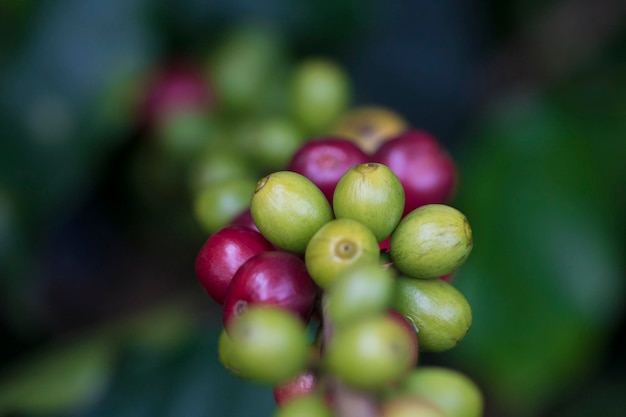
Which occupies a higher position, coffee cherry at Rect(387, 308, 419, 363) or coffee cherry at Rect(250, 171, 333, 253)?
coffee cherry at Rect(250, 171, 333, 253)

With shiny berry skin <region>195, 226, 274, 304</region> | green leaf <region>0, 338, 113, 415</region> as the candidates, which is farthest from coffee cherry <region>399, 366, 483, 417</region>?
green leaf <region>0, 338, 113, 415</region>

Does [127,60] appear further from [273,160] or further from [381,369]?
[381,369]

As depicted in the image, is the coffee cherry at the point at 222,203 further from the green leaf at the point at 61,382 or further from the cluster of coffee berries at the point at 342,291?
the green leaf at the point at 61,382

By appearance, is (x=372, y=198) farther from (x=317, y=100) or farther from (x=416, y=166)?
(x=317, y=100)

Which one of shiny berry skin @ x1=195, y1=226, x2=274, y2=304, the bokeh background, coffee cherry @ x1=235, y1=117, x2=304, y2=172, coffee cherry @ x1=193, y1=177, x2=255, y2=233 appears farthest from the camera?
the bokeh background

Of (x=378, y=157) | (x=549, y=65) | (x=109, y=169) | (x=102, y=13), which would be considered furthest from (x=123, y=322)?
(x=549, y=65)

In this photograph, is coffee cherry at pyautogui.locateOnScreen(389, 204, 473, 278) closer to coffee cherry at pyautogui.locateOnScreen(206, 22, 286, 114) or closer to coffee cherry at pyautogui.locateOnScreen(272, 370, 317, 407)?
coffee cherry at pyautogui.locateOnScreen(272, 370, 317, 407)

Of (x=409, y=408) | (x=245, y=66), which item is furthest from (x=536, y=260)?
(x=409, y=408)

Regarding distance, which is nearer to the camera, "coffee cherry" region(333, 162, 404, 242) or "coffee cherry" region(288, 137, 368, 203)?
"coffee cherry" region(333, 162, 404, 242)

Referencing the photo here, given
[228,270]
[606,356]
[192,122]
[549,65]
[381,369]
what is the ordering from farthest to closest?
[549,65], [606,356], [192,122], [228,270], [381,369]
